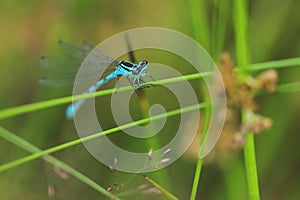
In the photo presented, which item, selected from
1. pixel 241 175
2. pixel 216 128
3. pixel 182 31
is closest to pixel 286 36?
pixel 182 31

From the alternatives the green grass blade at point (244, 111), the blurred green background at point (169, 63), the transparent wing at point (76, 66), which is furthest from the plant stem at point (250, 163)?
the blurred green background at point (169, 63)

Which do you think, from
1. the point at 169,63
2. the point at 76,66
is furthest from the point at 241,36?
the point at 169,63

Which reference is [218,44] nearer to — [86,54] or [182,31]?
[86,54]

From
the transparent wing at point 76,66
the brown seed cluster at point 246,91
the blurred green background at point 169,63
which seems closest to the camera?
the brown seed cluster at point 246,91

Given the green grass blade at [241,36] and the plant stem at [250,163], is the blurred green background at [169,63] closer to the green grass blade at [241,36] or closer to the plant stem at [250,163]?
the plant stem at [250,163]

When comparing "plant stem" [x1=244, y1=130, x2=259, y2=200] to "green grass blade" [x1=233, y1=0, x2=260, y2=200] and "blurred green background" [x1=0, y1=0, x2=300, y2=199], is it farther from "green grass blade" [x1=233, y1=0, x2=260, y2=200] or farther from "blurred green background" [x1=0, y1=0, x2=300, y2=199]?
"blurred green background" [x1=0, y1=0, x2=300, y2=199]

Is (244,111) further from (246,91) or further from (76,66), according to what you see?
(76,66)

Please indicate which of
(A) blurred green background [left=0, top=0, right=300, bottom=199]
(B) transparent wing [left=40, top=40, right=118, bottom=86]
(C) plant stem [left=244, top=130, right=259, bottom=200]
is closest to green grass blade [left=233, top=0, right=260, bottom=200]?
(C) plant stem [left=244, top=130, right=259, bottom=200]

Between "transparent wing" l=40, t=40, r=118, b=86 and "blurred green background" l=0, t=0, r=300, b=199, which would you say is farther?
"blurred green background" l=0, t=0, r=300, b=199
